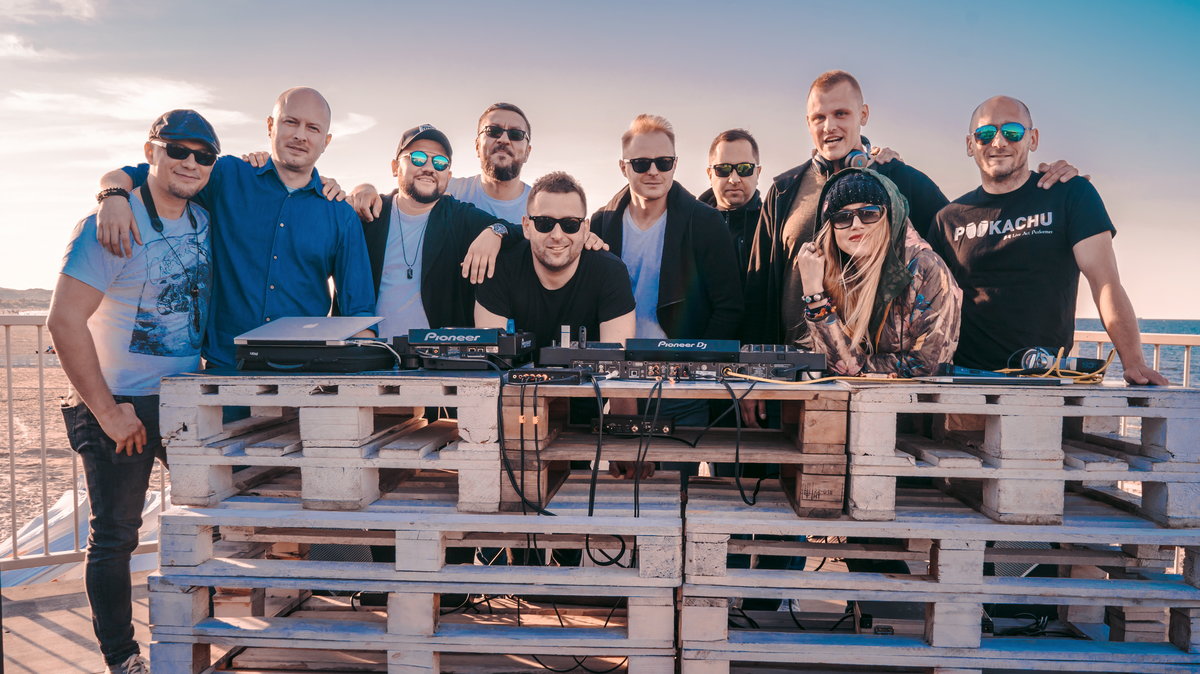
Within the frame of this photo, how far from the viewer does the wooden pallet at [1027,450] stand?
224cm

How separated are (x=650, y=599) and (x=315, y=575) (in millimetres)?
1230

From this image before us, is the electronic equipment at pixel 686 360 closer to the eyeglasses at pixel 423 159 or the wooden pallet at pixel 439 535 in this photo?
the wooden pallet at pixel 439 535

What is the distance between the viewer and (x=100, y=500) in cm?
274

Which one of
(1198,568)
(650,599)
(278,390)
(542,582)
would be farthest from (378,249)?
(1198,568)

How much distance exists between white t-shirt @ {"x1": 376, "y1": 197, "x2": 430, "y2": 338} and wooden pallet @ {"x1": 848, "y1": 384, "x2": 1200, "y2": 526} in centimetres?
253

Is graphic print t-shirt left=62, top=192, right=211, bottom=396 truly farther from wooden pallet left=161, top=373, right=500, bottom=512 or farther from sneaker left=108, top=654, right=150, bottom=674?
sneaker left=108, top=654, right=150, bottom=674

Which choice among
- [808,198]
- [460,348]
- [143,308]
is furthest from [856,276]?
[143,308]

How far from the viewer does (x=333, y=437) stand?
232 centimetres

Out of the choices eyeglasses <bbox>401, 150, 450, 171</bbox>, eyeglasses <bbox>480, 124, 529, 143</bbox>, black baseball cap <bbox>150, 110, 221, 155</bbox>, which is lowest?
black baseball cap <bbox>150, 110, 221, 155</bbox>

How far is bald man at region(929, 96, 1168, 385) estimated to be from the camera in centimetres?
317

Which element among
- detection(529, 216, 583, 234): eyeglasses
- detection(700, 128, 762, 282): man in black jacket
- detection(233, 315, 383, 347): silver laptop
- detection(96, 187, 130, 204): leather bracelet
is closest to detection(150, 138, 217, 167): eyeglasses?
detection(96, 187, 130, 204): leather bracelet

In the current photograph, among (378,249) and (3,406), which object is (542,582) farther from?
(3,406)

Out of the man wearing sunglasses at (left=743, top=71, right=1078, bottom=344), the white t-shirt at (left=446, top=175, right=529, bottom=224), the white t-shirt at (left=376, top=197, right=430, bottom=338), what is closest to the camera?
the man wearing sunglasses at (left=743, top=71, right=1078, bottom=344)

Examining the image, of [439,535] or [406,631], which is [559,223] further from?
[406,631]
